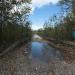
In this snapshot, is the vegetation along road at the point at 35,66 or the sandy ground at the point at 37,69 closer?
the sandy ground at the point at 37,69

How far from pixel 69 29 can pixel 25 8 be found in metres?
A: 16.5

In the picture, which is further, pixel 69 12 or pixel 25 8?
pixel 69 12

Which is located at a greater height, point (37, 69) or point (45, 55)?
point (37, 69)

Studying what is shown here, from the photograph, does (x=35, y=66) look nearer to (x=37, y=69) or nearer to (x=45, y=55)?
(x=37, y=69)

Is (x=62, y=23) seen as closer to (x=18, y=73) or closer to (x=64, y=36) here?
(x=64, y=36)

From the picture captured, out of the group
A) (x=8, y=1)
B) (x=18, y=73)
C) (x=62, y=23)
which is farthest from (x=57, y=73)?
(x=62, y=23)

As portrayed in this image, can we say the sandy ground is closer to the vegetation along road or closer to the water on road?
the vegetation along road

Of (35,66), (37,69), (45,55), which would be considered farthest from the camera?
(45,55)

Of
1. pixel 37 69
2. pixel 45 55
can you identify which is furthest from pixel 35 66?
pixel 45 55

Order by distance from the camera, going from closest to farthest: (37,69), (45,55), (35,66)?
(37,69) < (35,66) < (45,55)

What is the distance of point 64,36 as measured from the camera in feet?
154

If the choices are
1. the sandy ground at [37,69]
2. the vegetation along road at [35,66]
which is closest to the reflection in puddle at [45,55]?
the vegetation along road at [35,66]

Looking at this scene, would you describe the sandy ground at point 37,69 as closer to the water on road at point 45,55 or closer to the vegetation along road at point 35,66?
the vegetation along road at point 35,66

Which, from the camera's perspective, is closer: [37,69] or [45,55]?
[37,69]
